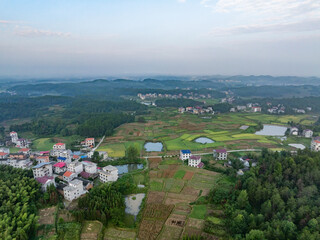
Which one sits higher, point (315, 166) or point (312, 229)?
point (315, 166)

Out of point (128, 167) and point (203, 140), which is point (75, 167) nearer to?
point (128, 167)

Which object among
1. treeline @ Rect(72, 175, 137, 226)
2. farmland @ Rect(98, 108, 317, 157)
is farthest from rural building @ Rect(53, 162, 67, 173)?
treeline @ Rect(72, 175, 137, 226)

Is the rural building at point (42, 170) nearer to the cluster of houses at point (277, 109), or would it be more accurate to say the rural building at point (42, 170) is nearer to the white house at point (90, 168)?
the white house at point (90, 168)

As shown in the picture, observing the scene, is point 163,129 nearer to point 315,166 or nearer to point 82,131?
point 82,131

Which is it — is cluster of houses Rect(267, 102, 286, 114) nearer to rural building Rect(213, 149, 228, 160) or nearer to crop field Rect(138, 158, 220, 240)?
rural building Rect(213, 149, 228, 160)

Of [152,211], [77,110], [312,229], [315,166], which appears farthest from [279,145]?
[77,110]

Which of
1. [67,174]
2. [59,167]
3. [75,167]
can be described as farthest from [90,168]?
[59,167]
